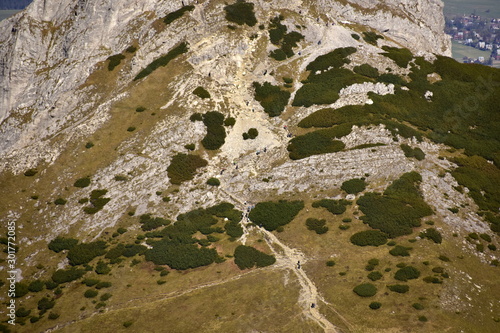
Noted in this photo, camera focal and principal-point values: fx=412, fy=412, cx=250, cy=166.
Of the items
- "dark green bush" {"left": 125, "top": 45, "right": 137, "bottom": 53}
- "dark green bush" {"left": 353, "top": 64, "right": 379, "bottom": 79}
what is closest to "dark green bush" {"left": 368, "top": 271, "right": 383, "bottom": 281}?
"dark green bush" {"left": 353, "top": 64, "right": 379, "bottom": 79}

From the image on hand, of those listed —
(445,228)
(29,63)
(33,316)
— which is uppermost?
(29,63)

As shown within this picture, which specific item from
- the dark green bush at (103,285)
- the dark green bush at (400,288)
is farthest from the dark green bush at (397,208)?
the dark green bush at (103,285)

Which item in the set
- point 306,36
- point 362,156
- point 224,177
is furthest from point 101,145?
point 306,36

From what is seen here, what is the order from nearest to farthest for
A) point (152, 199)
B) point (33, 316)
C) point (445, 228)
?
point (33, 316)
point (445, 228)
point (152, 199)

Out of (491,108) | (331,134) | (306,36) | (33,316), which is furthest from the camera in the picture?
(306,36)

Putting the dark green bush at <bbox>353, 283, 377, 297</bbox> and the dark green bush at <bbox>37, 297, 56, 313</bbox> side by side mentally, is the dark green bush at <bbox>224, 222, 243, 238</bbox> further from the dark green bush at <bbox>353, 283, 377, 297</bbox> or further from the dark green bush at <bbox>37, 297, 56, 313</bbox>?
the dark green bush at <bbox>37, 297, 56, 313</bbox>

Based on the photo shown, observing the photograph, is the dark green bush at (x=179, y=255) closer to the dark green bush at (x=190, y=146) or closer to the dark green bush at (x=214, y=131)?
the dark green bush at (x=190, y=146)

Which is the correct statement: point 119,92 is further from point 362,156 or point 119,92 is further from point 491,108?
point 491,108
